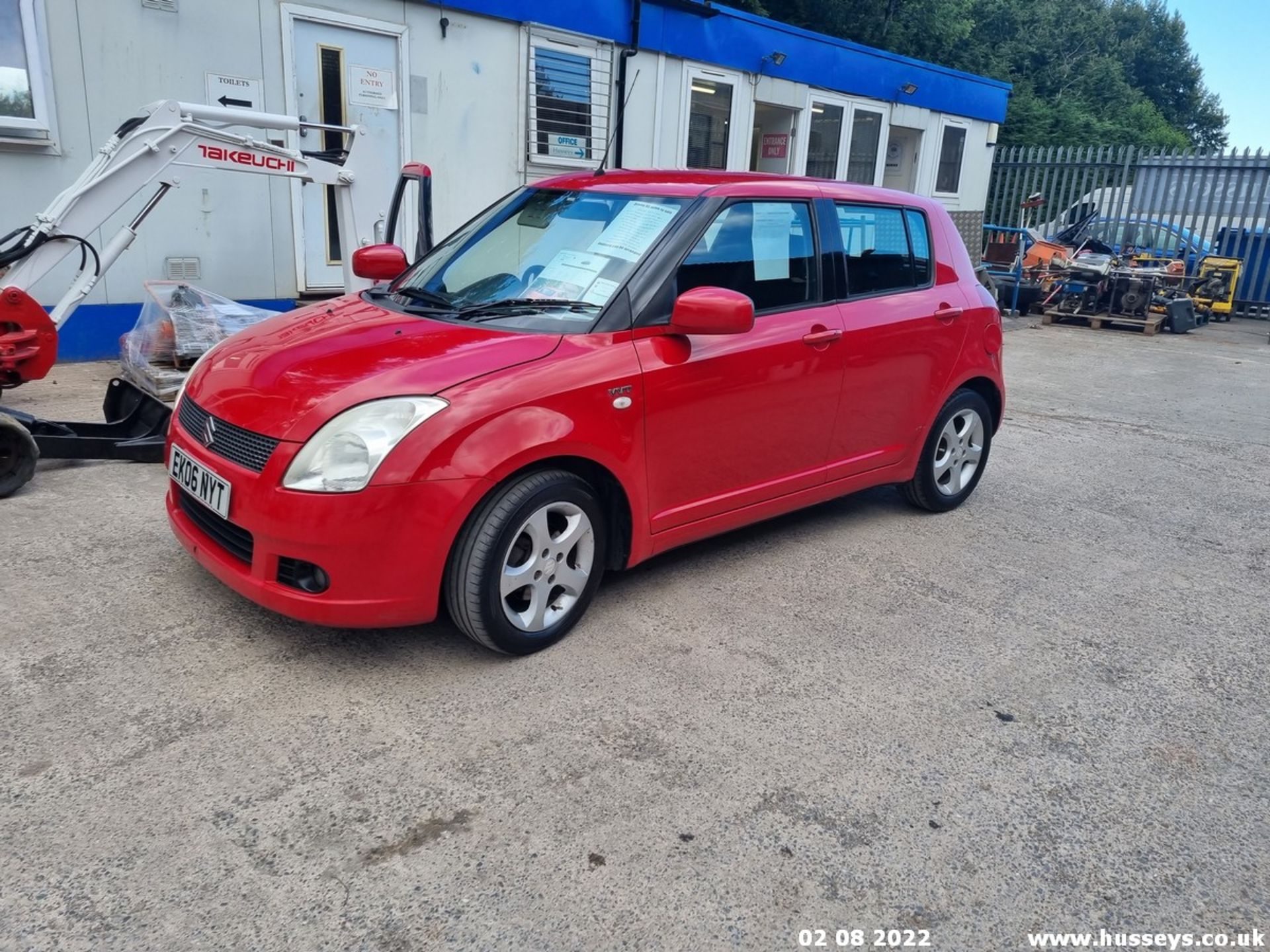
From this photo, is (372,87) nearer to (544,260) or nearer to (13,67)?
(13,67)

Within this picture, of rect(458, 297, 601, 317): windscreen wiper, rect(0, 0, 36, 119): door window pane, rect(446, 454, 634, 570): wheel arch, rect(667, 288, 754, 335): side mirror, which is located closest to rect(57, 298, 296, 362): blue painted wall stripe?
rect(0, 0, 36, 119): door window pane

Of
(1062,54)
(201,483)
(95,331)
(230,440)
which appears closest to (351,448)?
(230,440)

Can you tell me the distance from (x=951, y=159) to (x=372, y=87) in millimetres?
11080

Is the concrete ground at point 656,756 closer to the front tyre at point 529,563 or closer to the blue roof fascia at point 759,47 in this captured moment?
the front tyre at point 529,563

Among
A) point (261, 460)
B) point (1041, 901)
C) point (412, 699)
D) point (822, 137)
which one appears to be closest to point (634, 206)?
point (261, 460)

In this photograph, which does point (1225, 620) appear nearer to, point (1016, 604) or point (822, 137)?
point (1016, 604)

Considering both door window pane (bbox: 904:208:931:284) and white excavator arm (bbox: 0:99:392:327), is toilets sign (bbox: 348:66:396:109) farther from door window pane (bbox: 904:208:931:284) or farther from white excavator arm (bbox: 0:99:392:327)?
door window pane (bbox: 904:208:931:284)

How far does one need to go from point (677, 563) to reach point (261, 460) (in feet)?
6.33

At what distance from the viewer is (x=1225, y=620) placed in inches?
157

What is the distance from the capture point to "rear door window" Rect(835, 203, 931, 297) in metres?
4.38

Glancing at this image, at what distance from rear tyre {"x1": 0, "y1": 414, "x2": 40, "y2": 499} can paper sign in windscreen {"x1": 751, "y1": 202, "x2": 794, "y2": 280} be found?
3586 millimetres

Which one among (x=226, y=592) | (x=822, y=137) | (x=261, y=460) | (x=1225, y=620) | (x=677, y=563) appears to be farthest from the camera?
(x=822, y=137)

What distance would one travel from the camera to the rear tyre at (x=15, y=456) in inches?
180

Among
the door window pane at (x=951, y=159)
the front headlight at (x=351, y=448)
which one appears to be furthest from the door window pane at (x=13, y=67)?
the door window pane at (x=951, y=159)
